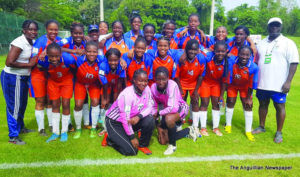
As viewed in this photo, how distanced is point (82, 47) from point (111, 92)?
112 cm

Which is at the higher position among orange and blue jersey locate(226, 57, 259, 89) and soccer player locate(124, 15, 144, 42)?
soccer player locate(124, 15, 144, 42)

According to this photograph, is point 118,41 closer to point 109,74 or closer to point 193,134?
point 109,74

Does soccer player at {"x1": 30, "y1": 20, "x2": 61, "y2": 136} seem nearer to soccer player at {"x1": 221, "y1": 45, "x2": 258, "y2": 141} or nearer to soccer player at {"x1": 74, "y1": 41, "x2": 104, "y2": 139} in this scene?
soccer player at {"x1": 74, "y1": 41, "x2": 104, "y2": 139}

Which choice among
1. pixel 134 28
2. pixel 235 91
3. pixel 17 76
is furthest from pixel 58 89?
pixel 235 91

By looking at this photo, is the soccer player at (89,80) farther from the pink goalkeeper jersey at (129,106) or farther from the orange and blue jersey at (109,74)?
the pink goalkeeper jersey at (129,106)

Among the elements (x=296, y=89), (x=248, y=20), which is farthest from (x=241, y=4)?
(x=296, y=89)

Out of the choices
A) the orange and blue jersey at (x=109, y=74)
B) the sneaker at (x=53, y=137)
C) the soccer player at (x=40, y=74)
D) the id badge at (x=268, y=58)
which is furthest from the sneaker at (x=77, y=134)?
the id badge at (x=268, y=58)

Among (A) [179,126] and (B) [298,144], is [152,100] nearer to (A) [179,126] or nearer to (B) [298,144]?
(A) [179,126]

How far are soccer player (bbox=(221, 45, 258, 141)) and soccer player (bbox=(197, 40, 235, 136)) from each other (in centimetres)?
14

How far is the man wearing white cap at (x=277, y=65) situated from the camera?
410 centimetres

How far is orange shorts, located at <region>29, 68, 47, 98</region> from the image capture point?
409 centimetres

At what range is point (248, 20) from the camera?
58.0 metres

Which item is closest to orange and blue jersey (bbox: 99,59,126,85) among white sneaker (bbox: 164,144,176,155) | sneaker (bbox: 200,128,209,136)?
white sneaker (bbox: 164,144,176,155)

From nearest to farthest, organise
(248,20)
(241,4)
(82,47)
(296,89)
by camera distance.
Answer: (82,47) < (296,89) < (248,20) < (241,4)
